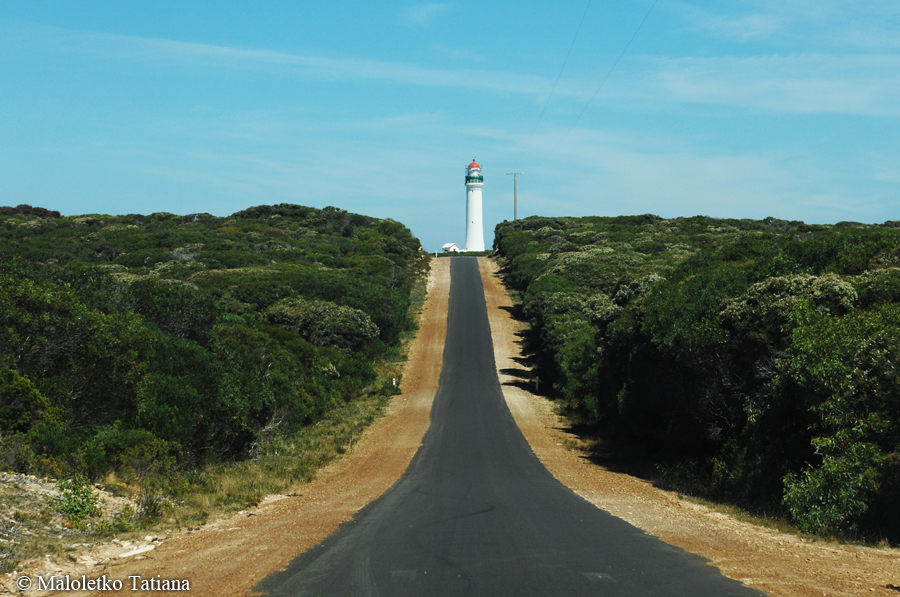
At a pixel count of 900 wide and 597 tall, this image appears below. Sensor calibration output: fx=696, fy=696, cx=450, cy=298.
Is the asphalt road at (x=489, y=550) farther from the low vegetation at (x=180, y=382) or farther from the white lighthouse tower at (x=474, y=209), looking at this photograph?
the white lighthouse tower at (x=474, y=209)

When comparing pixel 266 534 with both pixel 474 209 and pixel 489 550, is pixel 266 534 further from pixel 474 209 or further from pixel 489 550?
pixel 474 209

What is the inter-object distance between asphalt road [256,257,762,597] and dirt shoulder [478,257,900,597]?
40 centimetres

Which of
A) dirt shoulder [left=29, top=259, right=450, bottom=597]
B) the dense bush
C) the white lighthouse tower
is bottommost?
dirt shoulder [left=29, top=259, right=450, bottom=597]

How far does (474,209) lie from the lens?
338 ft

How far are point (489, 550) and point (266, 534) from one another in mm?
3404

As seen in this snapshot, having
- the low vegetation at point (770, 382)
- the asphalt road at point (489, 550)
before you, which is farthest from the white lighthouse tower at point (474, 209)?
the asphalt road at point (489, 550)

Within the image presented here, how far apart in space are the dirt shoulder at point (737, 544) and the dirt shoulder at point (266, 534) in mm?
4570

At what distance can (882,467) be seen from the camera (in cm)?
1038

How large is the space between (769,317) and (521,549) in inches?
347

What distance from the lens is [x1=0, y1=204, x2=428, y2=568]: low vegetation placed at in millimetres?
11562

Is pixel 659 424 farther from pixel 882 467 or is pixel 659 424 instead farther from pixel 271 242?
pixel 271 242

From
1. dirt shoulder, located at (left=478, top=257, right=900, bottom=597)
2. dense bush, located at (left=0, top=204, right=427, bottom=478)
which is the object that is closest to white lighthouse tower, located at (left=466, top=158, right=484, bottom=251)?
dense bush, located at (left=0, top=204, right=427, bottom=478)

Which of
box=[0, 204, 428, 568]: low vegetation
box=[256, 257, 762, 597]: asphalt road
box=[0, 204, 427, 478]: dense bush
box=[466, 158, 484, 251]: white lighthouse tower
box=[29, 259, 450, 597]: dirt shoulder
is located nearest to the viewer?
box=[256, 257, 762, 597]: asphalt road

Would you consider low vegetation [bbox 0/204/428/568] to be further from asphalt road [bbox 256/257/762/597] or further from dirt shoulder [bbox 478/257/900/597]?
dirt shoulder [bbox 478/257/900/597]
